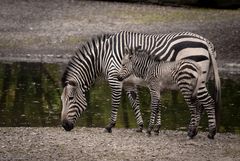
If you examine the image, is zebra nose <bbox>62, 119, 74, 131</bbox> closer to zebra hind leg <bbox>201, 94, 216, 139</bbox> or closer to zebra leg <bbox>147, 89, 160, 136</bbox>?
zebra leg <bbox>147, 89, 160, 136</bbox>

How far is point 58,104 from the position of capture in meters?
20.3

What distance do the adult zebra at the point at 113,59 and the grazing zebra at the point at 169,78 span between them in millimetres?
175

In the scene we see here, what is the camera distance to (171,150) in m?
14.2

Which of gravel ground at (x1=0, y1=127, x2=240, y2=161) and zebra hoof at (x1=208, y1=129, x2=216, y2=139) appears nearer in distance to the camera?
gravel ground at (x1=0, y1=127, x2=240, y2=161)

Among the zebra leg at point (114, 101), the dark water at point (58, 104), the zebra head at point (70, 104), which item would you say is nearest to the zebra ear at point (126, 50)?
the zebra leg at point (114, 101)

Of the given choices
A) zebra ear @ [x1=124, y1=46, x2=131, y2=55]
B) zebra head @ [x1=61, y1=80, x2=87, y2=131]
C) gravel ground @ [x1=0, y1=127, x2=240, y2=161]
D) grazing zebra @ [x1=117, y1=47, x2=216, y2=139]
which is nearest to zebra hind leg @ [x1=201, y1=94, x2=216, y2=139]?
grazing zebra @ [x1=117, y1=47, x2=216, y2=139]

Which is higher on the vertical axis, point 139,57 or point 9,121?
point 139,57

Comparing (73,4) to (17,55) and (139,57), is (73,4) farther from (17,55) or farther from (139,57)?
(139,57)

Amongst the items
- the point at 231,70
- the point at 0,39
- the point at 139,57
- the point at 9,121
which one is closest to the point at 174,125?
the point at 139,57

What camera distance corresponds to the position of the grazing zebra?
1562 cm

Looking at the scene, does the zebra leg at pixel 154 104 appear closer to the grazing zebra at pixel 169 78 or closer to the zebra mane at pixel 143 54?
the grazing zebra at pixel 169 78

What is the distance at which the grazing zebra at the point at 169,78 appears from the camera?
51.3 ft

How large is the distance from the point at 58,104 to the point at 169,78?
5.09 meters

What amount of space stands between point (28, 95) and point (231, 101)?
16.5 feet
